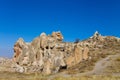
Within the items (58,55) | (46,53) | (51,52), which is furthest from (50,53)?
(58,55)

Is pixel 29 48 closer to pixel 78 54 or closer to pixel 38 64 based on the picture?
pixel 38 64

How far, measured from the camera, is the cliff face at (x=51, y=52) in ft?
274

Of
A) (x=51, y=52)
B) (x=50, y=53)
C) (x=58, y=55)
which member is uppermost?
(x=51, y=52)

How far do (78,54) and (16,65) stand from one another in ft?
75.8

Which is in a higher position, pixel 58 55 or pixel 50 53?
pixel 50 53

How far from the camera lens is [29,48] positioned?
10194cm

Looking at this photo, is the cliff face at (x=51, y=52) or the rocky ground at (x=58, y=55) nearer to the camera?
the rocky ground at (x=58, y=55)

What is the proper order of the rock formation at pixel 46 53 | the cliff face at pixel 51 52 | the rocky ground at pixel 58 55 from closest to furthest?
the rocky ground at pixel 58 55 < the cliff face at pixel 51 52 < the rock formation at pixel 46 53

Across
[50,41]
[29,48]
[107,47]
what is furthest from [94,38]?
[29,48]

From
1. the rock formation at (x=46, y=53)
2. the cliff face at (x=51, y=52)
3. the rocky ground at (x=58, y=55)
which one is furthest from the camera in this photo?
the rock formation at (x=46, y=53)

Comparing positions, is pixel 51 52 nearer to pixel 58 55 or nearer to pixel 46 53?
pixel 46 53

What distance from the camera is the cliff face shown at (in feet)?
274

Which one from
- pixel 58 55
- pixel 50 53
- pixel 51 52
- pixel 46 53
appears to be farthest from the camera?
pixel 46 53

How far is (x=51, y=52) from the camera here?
94125 millimetres
